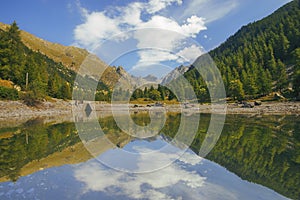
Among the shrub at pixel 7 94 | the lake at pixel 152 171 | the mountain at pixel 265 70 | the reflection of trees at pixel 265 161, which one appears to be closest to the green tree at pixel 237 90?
the mountain at pixel 265 70

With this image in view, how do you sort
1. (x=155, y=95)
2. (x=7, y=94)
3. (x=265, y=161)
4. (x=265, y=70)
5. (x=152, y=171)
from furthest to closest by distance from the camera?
1. (x=155, y=95)
2. (x=265, y=70)
3. (x=7, y=94)
4. (x=265, y=161)
5. (x=152, y=171)

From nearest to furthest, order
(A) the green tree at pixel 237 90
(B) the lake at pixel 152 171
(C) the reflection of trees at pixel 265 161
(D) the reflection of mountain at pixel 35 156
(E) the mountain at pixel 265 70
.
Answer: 1. (B) the lake at pixel 152 171
2. (C) the reflection of trees at pixel 265 161
3. (D) the reflection of mountain at pixel 35 156
4. (E) the mountain at pixel 265 70
5. (A) the green tree at pixel 237 90

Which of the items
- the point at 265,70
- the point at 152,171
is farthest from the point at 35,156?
the point at 265,70

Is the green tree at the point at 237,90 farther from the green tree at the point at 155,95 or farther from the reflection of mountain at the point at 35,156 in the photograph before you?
the reflection of mountain at the point at 35,156

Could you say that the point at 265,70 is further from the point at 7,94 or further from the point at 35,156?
the point at 35,156

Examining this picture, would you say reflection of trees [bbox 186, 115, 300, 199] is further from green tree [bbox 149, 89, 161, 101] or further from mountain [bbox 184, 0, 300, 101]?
green tree [bbox 149, 89, 161, 101]

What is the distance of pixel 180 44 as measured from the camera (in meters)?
12.0

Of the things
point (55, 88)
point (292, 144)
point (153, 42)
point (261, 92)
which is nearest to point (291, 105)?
point (261, 92)

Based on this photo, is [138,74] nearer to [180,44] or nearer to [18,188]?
[180,44]

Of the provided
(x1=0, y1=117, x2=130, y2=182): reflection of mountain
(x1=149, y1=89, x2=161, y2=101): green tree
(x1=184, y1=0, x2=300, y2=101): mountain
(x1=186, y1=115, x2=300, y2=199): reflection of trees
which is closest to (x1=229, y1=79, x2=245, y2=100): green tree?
(x1=184, y1=0, x2=300, y2=101): mountain

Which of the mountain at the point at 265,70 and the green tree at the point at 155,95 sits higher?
the mountain at the point at 265,70

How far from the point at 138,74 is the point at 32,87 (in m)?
37.5

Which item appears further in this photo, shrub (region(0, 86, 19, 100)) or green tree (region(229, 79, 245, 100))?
green tree (region(229, 79, 245, 100))

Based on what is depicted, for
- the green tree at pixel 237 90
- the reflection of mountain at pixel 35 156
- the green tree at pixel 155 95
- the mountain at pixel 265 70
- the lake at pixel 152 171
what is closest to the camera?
the lake at pixel 152 171
